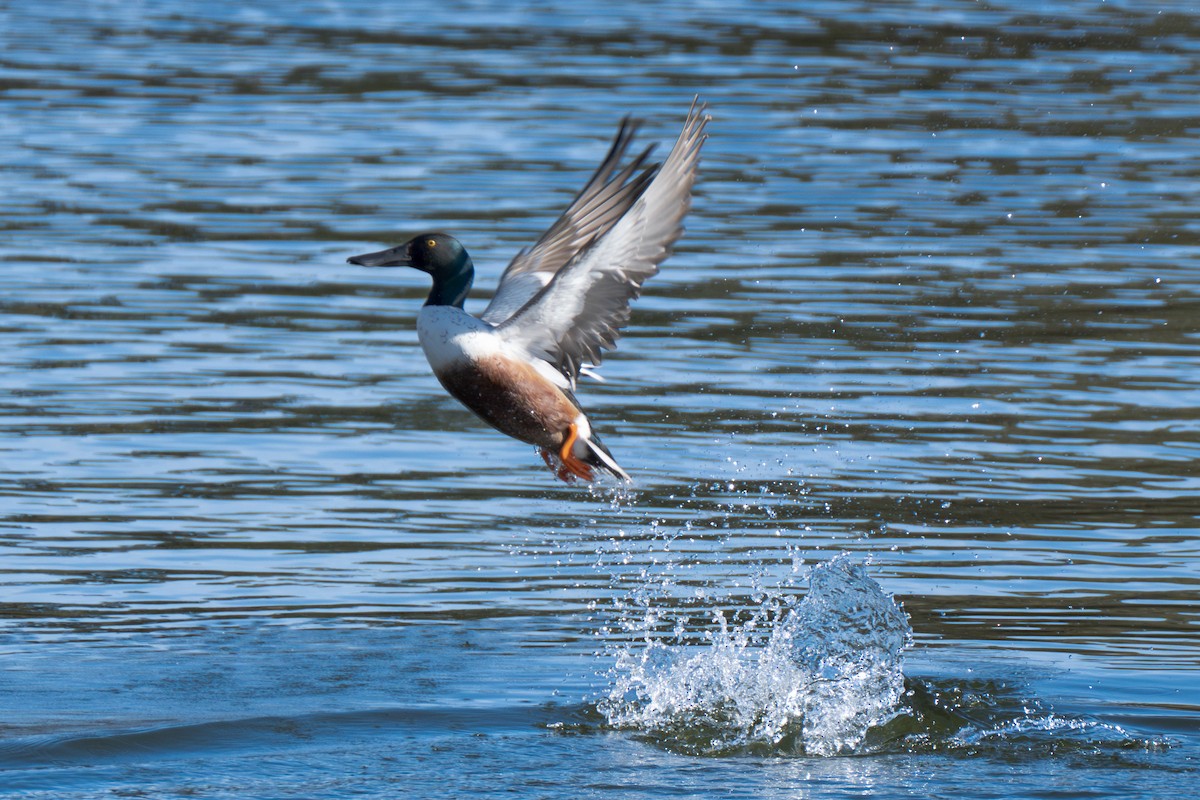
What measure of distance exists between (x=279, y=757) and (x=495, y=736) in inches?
27.0

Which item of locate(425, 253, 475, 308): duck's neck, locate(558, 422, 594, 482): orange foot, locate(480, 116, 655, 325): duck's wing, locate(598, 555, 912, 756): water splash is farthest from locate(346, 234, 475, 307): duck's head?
locate(598, 555, 912, 756): water splash

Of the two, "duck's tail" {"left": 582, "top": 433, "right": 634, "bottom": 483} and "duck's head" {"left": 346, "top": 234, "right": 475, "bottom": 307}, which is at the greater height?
"duck's head" {"left": 346, "top": 234, "right": 475, "bottom": 307}

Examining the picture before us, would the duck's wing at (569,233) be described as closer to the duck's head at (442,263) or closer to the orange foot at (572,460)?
the duck's head at (442,263)

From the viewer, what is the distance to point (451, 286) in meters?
7.29

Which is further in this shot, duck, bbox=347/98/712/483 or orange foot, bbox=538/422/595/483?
orange foot, bbox=538/422/595/483

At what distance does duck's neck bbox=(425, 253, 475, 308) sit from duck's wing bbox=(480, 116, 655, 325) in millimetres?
140

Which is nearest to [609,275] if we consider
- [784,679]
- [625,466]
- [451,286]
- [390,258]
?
[451,286]

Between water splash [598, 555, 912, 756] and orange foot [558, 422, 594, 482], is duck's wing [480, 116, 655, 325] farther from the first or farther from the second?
water splash [598, 555, 912, 756]

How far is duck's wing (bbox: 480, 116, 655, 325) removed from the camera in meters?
7.32

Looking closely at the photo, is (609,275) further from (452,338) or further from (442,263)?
(442,263)

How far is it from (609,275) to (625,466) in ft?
9.30

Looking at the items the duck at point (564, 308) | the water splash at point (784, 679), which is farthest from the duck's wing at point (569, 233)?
the water splash at point (784, 679)

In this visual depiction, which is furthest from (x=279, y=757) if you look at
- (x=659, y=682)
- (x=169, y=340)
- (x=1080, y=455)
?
(x=169, y=340)

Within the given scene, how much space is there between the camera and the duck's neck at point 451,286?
7.25m
